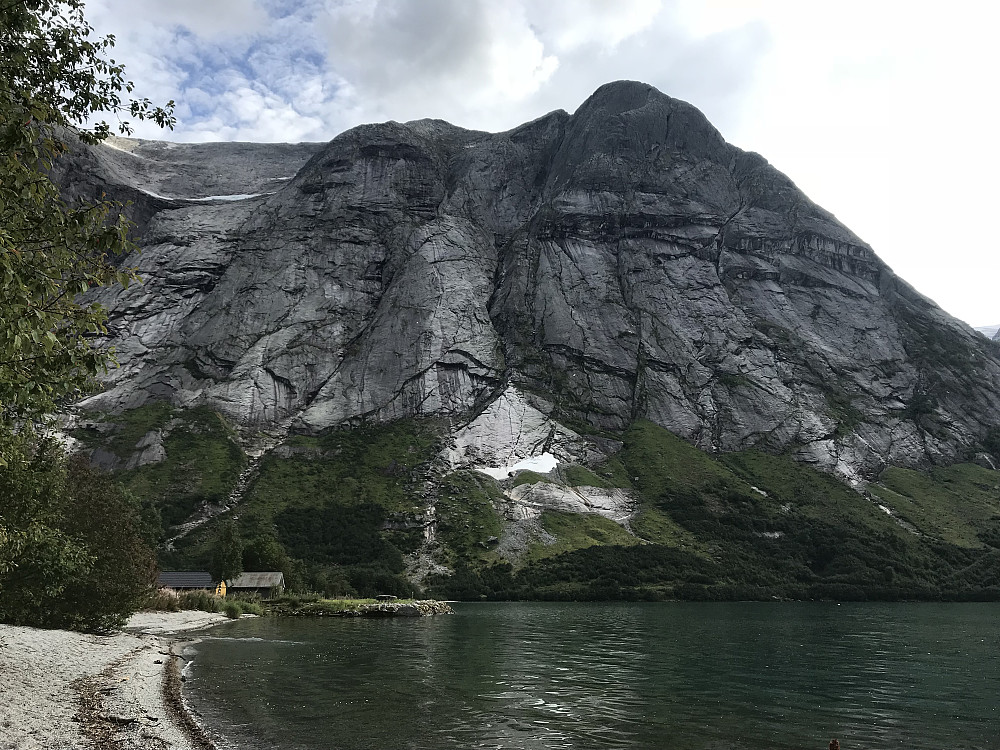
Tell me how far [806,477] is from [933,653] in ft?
476

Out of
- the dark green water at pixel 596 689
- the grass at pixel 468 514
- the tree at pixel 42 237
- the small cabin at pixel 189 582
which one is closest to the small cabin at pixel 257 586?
the small cabin at pixel 189 582

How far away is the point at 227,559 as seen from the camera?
11119 centimetres

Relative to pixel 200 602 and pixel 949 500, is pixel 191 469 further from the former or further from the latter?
pixel 949 500

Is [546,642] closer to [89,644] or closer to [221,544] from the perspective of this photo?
[89,644]

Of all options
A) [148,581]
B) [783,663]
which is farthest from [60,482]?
[783,663]

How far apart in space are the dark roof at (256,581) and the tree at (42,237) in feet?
360

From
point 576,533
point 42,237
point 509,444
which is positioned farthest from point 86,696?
point 509,444

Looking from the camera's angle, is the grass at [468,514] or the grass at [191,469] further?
the grass at [191,469]

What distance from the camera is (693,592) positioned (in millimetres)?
134000

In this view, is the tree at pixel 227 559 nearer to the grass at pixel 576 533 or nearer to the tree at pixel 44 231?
the grass at pixel 576 533

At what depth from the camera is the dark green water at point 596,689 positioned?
23766mm

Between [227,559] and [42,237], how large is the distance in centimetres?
11483

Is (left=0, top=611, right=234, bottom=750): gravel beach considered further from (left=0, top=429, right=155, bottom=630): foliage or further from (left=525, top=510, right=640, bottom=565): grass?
(left=525, top=510, right=640, bottom=565): grass

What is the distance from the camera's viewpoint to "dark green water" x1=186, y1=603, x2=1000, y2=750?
23.8 meters
